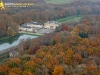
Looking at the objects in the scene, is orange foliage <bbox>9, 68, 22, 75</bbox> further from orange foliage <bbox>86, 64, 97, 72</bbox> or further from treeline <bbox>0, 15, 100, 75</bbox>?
orange foliage <bbox>86, 64, 97, 72</bbox>

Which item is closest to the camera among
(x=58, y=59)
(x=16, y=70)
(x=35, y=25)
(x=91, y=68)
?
(x=16, y=70)

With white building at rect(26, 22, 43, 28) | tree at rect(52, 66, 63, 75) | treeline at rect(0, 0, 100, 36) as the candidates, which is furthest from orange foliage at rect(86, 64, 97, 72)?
white building at rect(26, 22, 43, 28)

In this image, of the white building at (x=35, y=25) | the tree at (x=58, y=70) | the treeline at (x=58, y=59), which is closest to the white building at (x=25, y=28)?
the white building at (x=35, y=25)

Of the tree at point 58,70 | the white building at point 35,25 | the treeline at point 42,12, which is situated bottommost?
the tree at point 58,70

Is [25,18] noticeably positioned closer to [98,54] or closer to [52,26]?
[52,26]

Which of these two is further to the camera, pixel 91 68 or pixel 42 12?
pixel 42 12

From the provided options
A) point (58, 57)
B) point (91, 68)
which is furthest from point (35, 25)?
point (91, 68)

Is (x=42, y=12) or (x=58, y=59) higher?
(x=42, y=12)

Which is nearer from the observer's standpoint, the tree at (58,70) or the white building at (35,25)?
the tree at (58,70)

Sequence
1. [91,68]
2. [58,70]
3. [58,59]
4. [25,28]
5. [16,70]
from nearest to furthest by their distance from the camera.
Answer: [16,70]
[58,70]
[91,68]
[58,59]
[25,28]

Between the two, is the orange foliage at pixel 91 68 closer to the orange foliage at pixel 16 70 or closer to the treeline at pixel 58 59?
the treeline at pixel 58 59

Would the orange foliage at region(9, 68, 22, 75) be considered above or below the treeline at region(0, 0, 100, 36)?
below

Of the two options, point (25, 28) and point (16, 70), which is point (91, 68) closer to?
point (16, 70)
